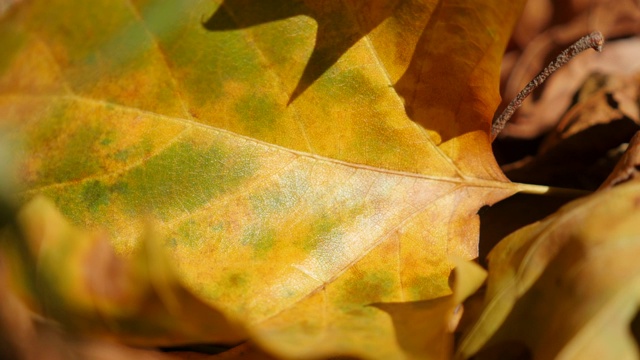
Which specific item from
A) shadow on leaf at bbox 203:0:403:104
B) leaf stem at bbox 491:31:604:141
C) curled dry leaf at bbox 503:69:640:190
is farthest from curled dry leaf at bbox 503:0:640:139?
shadow on leaf at bbox 203:0:403:104

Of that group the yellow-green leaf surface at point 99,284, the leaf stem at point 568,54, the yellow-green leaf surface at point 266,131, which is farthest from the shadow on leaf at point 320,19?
the yellow-green leaf surface at point 99,284

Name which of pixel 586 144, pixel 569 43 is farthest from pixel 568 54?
pixel 569 43

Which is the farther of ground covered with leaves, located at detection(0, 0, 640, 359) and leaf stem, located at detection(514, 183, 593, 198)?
leaf stem, located at detection(514, 183, 593, 198)

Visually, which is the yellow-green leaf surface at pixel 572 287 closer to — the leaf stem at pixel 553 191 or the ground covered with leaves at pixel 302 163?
the ground covered with leaves at pixel 302 163

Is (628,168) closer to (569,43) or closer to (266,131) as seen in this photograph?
(266,131)

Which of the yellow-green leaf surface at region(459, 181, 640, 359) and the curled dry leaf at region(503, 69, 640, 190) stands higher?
the yellow-green leaf surface at region(459, 181, 640, 359)

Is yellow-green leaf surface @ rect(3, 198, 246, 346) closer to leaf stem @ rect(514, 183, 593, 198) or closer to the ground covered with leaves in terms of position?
the ground covered with leaves

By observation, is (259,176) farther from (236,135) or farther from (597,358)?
(597,358)
